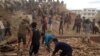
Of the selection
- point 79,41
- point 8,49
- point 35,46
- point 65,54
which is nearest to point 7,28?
point 79,41

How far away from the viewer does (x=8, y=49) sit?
61.2 feet

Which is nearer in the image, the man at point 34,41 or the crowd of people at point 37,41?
the crowd of people at point 37,41

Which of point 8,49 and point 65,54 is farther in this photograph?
point 8,49

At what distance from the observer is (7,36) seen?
26.0 meters

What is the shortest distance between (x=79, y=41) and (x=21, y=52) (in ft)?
26.3

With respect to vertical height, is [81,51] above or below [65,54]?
below

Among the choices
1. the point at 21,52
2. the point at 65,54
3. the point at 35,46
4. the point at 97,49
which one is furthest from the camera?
the point at 97,49

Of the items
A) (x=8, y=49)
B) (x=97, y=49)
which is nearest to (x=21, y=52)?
(x=8, y=49)

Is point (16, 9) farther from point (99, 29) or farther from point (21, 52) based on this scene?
point (21, 52)

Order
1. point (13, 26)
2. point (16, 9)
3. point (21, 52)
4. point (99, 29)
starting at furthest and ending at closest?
point (16, 9)
point (99, 29)
point (13, 26)
point (21, 52)

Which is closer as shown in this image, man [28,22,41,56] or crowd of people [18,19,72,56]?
crowd of people [18,19,72,56]

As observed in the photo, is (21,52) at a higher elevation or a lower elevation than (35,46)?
lower

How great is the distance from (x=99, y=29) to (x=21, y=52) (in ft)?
54.6

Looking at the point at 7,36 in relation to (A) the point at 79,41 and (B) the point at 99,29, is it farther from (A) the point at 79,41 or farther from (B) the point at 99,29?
(B) the point at 99,29
